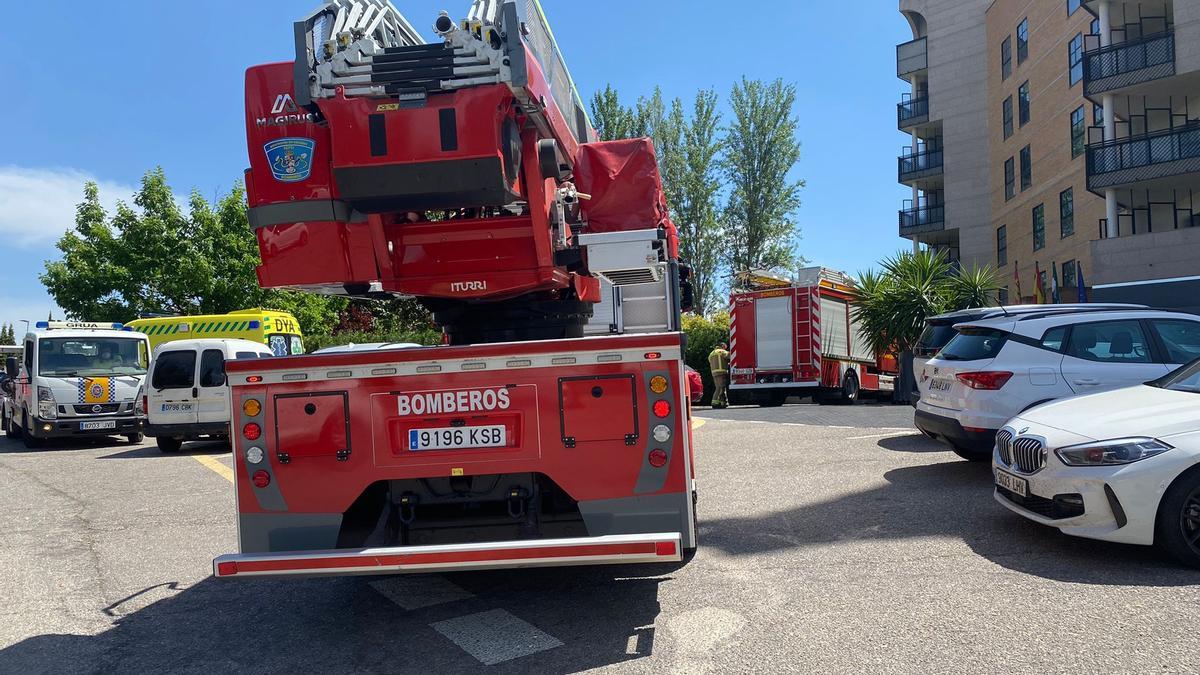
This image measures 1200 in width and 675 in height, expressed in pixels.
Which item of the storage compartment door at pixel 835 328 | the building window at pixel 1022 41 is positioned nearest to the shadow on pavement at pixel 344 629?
the storage compartment door at pixel 835 328

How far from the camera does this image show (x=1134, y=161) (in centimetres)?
2592

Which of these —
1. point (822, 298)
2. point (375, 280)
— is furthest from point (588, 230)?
point (822, 298)

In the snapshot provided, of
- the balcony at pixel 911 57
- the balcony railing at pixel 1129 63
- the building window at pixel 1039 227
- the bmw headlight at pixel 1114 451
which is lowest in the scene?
the bmw headlight at pixel 1114 451

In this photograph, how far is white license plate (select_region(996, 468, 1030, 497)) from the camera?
19.5 feet

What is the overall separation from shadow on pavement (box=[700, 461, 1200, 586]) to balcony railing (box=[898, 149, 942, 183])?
132 ft

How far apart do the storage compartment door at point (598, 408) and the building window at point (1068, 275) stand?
28.8 meters

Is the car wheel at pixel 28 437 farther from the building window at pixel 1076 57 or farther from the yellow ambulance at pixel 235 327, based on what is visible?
the building window at pixel 1076 57

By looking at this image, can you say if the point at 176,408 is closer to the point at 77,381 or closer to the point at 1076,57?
the point at 77,381

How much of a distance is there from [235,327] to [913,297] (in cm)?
1503

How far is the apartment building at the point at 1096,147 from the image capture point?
24953mm

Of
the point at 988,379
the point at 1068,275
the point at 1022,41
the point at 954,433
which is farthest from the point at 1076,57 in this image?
the point at 954,433

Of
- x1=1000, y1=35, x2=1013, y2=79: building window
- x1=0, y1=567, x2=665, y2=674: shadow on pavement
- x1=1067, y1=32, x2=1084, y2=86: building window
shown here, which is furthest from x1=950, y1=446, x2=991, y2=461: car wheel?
x1=1000, y1=35, x2=1013, y2=79: building window

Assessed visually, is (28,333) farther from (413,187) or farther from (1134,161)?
(1134,161)

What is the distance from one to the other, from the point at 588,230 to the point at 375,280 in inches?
53.8
